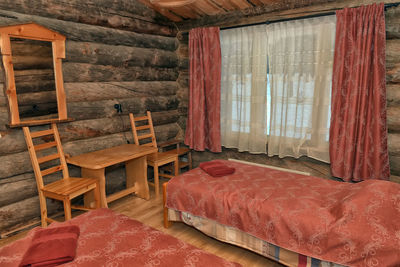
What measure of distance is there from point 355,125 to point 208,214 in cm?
205

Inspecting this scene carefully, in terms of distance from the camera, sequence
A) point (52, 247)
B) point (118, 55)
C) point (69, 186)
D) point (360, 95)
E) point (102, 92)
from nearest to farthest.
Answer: point (52, 247) → point (69, 186) → point (360, 95) → point (102, 92) → point (118, 55)

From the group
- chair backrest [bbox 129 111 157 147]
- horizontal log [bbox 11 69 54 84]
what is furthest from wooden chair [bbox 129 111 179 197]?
horizontal log [bbox 11 69 54 84]

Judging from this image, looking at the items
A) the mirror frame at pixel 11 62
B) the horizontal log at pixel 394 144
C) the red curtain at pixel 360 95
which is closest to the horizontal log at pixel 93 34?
the mirror frame at pixel 11 62

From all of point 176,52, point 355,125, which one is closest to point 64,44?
point 176,52

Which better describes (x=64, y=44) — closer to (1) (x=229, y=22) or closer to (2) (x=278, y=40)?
(1) (x=229, y=22)

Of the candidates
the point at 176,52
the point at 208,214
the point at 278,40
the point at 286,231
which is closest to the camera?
the point at 286,231

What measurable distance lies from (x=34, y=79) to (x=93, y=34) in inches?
39.3

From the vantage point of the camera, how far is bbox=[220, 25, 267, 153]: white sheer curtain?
13.7 ft

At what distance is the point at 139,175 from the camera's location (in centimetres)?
415

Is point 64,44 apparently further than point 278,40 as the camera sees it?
No

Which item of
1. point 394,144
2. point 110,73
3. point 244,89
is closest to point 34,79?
point 110,73

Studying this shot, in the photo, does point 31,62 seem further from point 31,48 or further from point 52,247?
point 52,247

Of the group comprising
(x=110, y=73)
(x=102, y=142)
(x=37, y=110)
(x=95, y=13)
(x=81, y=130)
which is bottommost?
(x=102, y=142)

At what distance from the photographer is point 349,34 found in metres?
3.34
